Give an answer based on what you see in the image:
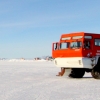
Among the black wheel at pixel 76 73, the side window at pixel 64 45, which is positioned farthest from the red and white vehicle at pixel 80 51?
the black wheel at pixel 76 73

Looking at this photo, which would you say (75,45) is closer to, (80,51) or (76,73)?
(80,51)

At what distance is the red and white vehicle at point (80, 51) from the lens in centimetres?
1216

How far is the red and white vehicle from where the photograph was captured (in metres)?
12.2

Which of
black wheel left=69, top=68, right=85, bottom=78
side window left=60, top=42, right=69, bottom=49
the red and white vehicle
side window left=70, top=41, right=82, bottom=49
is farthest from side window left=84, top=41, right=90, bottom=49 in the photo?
black wheel left=69, top=68, right=85, bottom=78

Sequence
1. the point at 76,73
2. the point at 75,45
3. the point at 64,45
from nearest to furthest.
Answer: the point at 75,45, the point at 64,45, the point at 76,73

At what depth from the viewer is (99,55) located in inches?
495

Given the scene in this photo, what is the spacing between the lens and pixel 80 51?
39.7 ft

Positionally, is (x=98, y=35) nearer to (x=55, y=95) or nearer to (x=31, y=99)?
(x=55, y=95)

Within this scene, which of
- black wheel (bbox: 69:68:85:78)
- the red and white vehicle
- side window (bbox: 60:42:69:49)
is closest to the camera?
the red and white vehicle

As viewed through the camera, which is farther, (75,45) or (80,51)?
(75,45)

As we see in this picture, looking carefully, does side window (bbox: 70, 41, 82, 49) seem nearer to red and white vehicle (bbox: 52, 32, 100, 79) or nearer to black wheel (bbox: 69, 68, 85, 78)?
red and white vehicle (bbox: 52, 32, 100, 79)

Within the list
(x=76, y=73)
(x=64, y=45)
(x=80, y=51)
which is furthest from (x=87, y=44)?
(x=76, y=73)

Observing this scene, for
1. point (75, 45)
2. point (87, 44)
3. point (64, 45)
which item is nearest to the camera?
point (87, 44)

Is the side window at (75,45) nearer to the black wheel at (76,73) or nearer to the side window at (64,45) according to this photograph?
the side window at (64,45)
